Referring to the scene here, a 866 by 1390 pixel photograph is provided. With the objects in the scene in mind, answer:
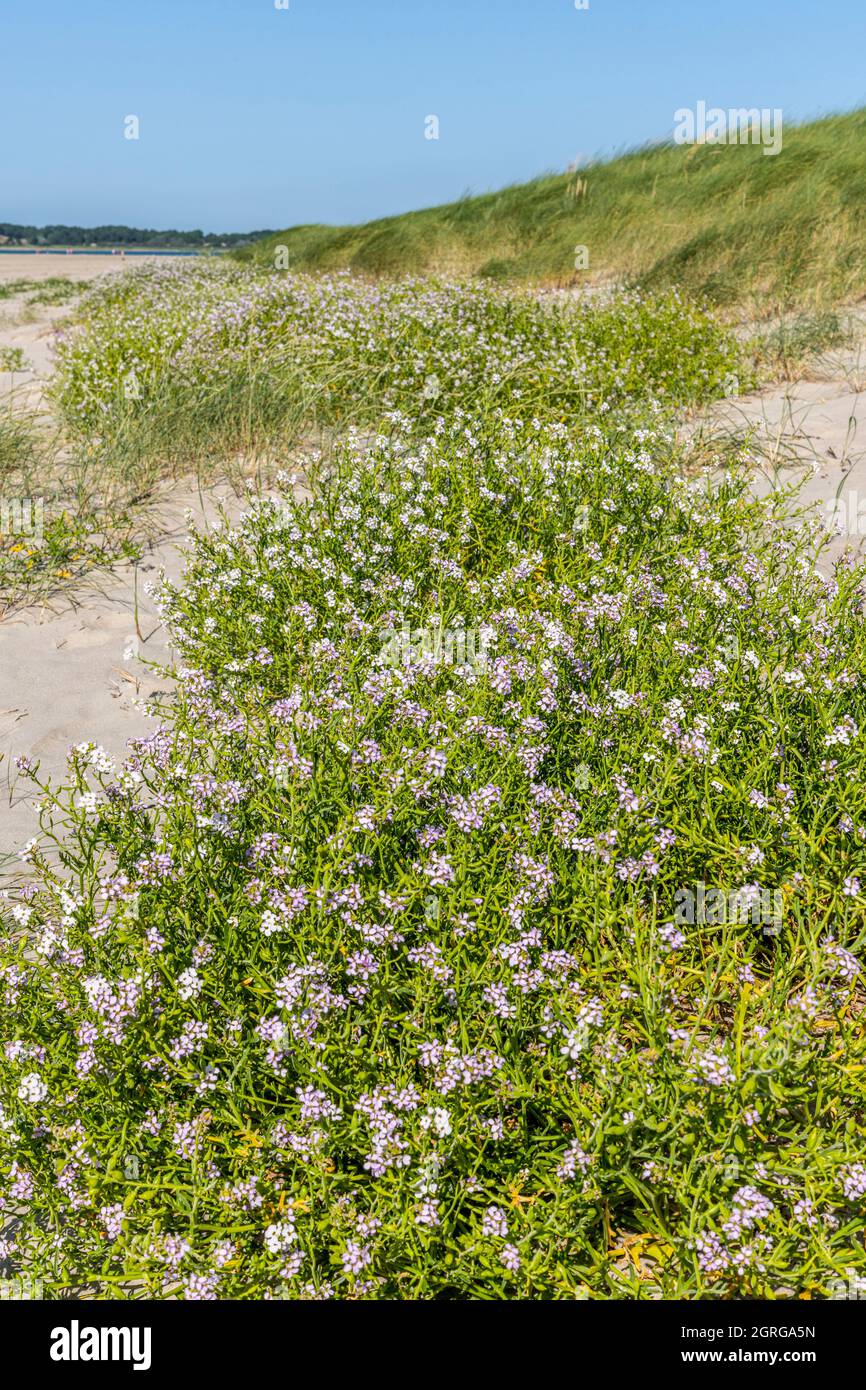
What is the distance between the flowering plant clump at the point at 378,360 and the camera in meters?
7.72

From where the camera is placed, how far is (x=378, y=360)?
8539 mm

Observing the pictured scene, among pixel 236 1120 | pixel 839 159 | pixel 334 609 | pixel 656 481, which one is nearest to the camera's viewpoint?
pixel 236 1120

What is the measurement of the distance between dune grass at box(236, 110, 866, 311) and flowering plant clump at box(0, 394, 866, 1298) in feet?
32.8

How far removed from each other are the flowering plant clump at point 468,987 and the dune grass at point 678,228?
1000 centimetres

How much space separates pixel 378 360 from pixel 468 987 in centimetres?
756

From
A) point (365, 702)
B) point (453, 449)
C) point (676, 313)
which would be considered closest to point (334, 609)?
point (365, 702)

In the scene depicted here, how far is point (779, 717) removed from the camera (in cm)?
308

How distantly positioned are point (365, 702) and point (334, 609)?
52.0 inches

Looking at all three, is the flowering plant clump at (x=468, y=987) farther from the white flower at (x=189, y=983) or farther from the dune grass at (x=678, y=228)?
the dune grass at (x=678, y=228)

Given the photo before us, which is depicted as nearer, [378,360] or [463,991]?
[463,991]

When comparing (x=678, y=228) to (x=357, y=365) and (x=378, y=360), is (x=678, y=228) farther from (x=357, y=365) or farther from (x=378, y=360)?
(x=357, y=365)

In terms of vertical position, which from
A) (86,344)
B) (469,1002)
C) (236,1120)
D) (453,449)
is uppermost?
(86,344)

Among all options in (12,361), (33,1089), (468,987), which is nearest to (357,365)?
(12,361)
